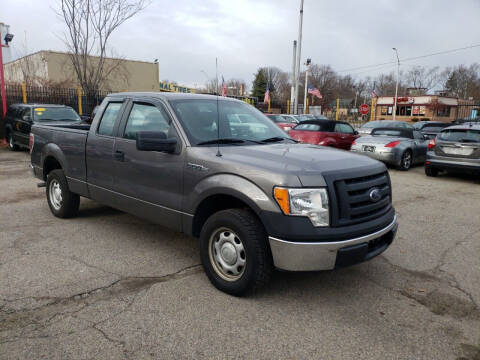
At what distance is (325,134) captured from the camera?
42.7 ft

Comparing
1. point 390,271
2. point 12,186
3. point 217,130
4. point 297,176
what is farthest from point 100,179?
point 12,186

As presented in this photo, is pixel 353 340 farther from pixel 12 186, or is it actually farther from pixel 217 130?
pixel 12 186

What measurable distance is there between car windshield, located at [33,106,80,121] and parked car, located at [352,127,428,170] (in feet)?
32.1

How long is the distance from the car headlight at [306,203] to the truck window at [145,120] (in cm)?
154

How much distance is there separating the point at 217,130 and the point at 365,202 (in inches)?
67.6

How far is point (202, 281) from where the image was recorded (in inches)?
152

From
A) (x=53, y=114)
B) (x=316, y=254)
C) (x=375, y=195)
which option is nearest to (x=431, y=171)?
(x=375, y=195)

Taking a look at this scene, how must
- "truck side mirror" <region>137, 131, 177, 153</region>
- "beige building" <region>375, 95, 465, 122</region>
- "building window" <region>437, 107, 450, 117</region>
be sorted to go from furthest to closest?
"building window" <region>437, 107, 450, 117</region> → "beige building" <region>375, 95, 465, 122</region> → "truck side mirror" <region>137, 131, 177, 153</region>

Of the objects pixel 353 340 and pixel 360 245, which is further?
pixel 360 245

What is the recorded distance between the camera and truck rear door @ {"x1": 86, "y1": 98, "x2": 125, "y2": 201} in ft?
15.6

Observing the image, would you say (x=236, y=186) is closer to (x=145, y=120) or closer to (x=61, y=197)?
(x=145, y=120)

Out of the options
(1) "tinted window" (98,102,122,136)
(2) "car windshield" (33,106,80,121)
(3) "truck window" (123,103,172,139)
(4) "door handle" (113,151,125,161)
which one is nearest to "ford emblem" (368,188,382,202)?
(3) "truck window" (123,103,172,139)

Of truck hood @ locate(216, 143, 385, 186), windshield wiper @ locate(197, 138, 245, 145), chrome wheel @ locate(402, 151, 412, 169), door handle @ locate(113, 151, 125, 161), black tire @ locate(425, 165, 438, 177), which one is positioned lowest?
black tire @ locate(425, 165, 438, 177)

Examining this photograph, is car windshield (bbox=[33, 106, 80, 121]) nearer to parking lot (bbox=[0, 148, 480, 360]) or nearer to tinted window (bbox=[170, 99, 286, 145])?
parking lot (bbox=[0, 148, 480, 360])
